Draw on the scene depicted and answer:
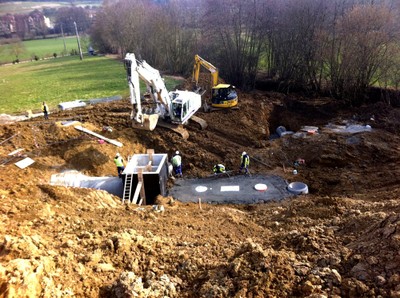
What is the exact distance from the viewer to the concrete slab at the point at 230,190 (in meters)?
12.9

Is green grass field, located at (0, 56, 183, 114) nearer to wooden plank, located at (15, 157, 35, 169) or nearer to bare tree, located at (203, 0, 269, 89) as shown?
bare tree, located at (203, 0, 269, 89)

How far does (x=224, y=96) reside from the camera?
2039 centimetres

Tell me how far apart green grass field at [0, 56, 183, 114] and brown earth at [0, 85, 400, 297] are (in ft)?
26.8

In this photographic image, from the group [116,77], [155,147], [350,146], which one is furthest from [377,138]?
[116,77]

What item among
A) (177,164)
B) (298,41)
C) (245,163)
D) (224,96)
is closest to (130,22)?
(298,41)

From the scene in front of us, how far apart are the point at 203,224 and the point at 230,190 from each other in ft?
13.5

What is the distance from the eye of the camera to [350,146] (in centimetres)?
1644

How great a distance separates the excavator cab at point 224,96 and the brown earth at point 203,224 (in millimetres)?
1680

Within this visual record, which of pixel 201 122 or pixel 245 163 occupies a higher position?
pixel 201 122

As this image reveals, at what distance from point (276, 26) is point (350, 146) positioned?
1326 centimetres

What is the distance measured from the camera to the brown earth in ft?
18.4

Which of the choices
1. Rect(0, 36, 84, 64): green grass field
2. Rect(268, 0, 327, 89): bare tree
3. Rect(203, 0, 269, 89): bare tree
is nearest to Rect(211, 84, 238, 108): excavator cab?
Rect(203, 0, 269, 89): bare tree

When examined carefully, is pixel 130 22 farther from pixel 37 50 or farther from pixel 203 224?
pixel 37 50

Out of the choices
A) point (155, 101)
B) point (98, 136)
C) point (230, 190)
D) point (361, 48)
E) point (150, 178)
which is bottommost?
point (230, 190)
